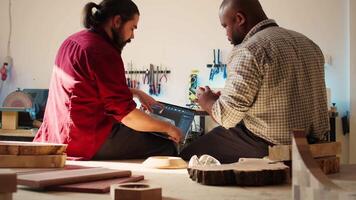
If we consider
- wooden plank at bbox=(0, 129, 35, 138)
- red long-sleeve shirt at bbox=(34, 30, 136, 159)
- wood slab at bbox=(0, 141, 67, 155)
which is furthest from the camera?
wooden plank at bbox=(0, 129, 35, 138)

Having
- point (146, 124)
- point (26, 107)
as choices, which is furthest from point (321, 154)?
point (26, 107)

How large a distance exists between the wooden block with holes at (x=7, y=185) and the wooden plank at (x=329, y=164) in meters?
0.91

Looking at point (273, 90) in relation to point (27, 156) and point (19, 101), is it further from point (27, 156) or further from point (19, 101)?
point (19, 101)

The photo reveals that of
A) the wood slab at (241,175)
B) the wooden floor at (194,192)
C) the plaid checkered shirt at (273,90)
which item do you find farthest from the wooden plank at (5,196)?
the plaid checkered shirt at (273,90)

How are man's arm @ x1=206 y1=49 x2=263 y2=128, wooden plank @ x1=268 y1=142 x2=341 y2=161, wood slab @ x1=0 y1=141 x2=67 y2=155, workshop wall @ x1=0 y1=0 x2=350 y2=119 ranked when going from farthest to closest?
workshop wall @ x1=0 y1=0 x2=350 y2=119
man's arm @ x1=206 y1=49 x2=263 y2=128
wood slab @ x1=0 y1=141 x2=67 y2=155
wooden plank @ x1=268 y1=142 x2=341 y2=161

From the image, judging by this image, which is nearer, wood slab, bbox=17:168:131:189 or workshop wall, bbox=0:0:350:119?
wood slab, bbox=17:168:131:189

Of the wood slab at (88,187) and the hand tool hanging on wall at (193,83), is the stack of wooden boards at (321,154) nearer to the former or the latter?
the wood slab at (88,187)

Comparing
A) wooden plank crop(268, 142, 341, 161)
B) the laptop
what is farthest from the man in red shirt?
wooden plank crop(268, 142, 341, 161)

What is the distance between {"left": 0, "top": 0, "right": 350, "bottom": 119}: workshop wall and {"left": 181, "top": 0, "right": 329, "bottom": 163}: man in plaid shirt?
1.93m

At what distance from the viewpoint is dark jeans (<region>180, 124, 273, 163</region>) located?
1.79m

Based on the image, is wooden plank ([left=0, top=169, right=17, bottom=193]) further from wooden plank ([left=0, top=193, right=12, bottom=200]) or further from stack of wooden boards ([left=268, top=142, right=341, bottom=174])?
stack of wooden boards ([left=268, top=142, right=341, bottom=174])

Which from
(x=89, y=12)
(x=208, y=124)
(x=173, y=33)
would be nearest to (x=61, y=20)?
(x=173, y=33)

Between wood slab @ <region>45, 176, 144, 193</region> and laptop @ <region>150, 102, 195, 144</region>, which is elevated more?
laptop @ <region>150, 102, 195, 144</region>

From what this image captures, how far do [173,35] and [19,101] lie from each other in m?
1.42
